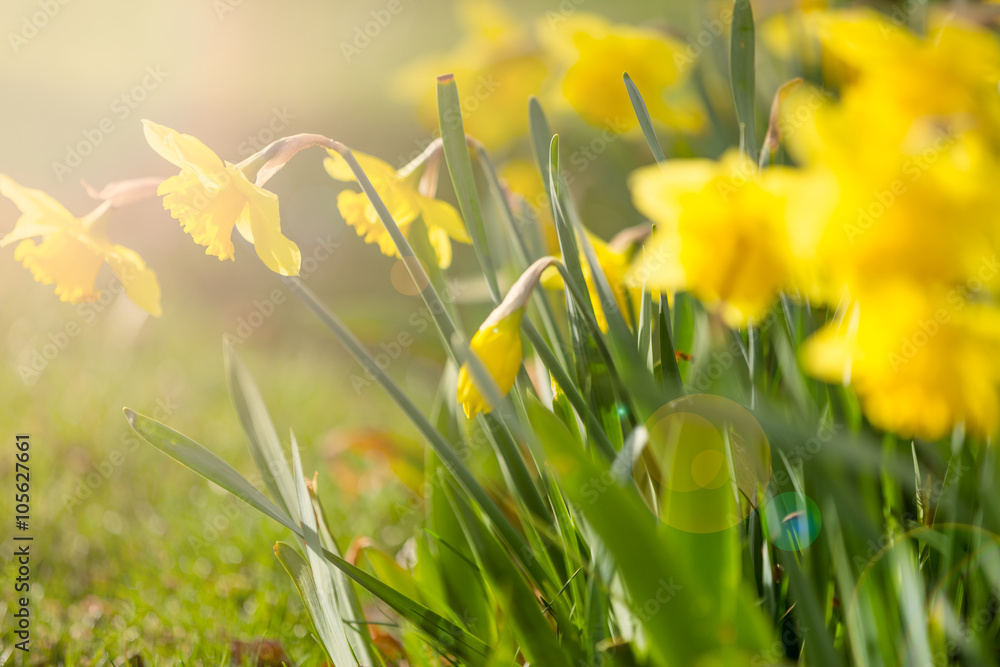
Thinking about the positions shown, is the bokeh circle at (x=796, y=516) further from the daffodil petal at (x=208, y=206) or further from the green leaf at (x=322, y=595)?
the daffodil petal at (x=208, y=206)

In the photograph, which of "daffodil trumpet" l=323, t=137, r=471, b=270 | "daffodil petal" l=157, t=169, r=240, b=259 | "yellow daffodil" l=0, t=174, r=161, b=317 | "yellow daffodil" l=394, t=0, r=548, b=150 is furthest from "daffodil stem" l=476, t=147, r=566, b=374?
"yellow daffodil" l=394, t=0, r=548, b=150

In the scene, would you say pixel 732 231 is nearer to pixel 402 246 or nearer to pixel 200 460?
pixel 402 246

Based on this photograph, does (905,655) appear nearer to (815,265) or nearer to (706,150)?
(815,265)

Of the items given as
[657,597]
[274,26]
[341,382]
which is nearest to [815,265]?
[657,597]

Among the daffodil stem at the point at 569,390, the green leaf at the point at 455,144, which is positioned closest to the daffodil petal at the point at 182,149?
the green leaf at the point at 455,144

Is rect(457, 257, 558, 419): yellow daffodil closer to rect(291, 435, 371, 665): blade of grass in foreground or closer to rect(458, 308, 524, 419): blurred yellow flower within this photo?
rect(458, 308, 524, 419): blurred yellow flower

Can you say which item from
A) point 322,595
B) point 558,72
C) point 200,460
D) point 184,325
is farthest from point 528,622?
point 184,325

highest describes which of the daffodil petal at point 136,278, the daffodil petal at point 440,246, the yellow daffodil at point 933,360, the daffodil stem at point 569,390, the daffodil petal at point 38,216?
the daffodil petal at point 38,216
